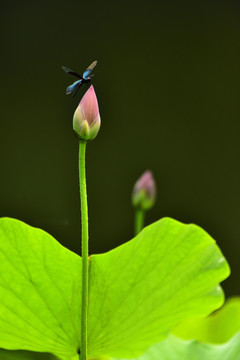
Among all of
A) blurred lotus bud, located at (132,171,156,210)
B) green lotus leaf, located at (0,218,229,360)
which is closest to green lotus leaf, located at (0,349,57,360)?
green lotus leaf, located at (0,218,229,360)

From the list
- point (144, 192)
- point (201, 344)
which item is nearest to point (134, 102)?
point (144, 192)

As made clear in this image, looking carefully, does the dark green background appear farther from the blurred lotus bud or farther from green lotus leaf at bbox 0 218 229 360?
green lotus leaf at bbox 0 218 229 360

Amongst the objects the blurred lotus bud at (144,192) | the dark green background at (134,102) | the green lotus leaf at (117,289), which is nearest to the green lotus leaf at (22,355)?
the green lotus leaf at (117,289)

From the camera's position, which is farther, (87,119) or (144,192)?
(144,192)

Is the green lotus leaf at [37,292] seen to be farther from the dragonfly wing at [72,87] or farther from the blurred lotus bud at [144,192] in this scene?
the blurred lotus bud at [144,192]

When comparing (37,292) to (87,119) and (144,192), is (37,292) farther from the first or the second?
(144,192)

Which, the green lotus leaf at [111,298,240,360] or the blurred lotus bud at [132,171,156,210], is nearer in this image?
the green lotus leaf at [111,298,240,360]
